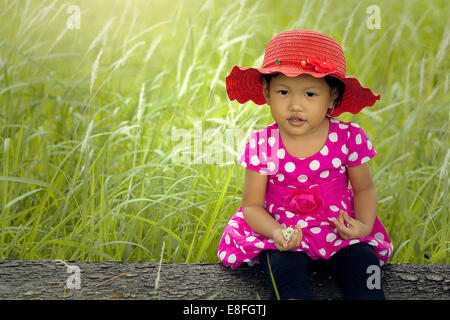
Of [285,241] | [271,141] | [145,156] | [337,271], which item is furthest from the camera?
[145,156]

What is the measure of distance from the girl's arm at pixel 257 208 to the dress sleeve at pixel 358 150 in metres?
0.31

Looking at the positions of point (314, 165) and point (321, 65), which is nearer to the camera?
point (321, 65)

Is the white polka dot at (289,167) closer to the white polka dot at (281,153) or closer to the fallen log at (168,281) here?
the white polka dot at (281,153)

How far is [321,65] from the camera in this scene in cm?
162

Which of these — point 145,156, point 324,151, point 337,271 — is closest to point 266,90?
point 324,151

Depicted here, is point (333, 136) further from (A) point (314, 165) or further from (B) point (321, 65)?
(B) point (321, 65)

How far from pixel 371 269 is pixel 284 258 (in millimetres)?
276

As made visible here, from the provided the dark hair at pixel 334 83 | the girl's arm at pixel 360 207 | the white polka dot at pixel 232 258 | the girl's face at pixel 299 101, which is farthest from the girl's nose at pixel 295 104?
the white polka dot at pixel 232 258

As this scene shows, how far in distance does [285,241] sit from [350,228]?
0.26 meters

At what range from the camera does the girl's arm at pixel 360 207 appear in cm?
168
